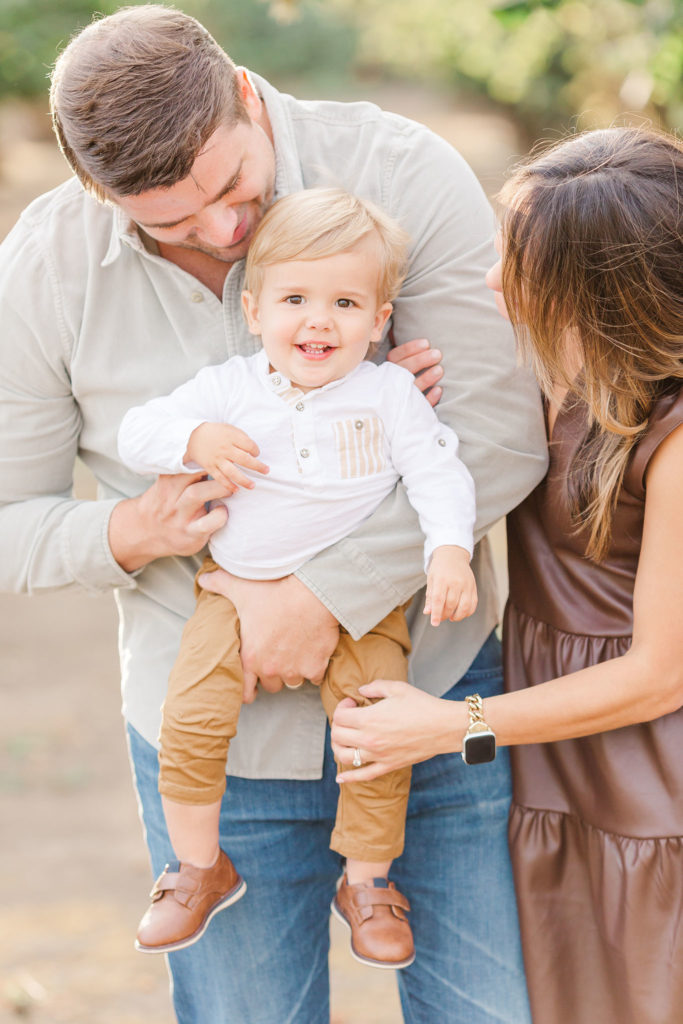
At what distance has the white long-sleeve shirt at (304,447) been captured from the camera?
1986 mm

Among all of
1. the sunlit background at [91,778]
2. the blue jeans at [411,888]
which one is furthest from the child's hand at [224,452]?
the sunlit background at [91,778]

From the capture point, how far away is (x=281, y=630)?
198cm

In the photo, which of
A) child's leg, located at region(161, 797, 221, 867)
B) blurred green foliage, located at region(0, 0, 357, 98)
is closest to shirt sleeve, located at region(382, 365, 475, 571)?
child's leg, located at region(161, 797, 221, 867)

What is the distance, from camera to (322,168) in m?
A: 2.06

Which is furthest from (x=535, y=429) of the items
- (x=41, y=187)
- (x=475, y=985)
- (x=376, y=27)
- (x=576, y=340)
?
(x=376, y=27)

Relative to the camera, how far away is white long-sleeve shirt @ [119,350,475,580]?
6.52 feet

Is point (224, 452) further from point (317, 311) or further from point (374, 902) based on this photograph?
A: point (374, 902)

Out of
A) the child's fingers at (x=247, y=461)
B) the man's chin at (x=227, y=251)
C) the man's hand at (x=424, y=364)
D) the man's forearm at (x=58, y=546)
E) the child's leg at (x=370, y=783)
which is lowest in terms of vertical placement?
the child's leg at (x=370, y=783)

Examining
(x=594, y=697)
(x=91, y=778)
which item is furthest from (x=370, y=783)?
(x=91, y=778)

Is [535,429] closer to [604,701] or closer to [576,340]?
[576,340]

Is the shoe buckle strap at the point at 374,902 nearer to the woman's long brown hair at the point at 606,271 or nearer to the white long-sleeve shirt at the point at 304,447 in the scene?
the white long-sleeve shirt at the point at 304,447

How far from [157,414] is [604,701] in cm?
90

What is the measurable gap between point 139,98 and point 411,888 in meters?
1.52

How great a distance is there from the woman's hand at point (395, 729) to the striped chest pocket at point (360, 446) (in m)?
0.37
